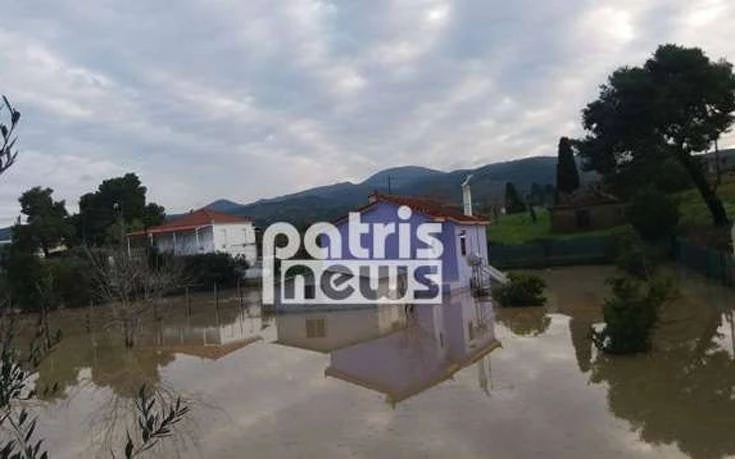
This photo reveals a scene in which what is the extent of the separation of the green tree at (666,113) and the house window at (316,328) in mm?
18631

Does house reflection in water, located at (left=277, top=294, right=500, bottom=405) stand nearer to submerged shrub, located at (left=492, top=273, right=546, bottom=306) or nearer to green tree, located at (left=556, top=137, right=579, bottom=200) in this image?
submerged shrub, located at (left=492, top=273, right=546, bottom=306)

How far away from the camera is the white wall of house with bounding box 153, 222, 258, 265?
44.6 m

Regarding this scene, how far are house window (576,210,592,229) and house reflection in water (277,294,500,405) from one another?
56.9 feet

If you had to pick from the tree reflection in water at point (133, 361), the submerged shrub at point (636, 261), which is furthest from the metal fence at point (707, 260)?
the tree reflection in water at point (133, 361)

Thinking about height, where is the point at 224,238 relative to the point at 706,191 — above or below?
below

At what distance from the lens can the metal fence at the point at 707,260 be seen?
69.0ft

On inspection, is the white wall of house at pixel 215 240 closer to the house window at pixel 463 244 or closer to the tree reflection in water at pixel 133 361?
the tree reflection in water at pixel 133 361

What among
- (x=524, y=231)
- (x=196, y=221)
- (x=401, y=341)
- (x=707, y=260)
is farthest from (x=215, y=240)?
(x=707, y=260)

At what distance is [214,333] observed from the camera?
22.8m

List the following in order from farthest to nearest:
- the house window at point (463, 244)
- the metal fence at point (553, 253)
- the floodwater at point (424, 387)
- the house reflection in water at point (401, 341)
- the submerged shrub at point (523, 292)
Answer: the metal fence at point (553, 253) → the house window at point (463, 244) → the submerged shrub at point (523, 292) → the house reflection in water at point (401, 341) → the floodwater at point (424, 387)

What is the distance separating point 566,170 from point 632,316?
40.5m

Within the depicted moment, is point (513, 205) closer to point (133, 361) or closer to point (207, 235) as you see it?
point (207, 235)

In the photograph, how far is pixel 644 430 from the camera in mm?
9016

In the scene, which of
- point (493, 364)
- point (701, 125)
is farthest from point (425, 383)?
point (701, 125)
